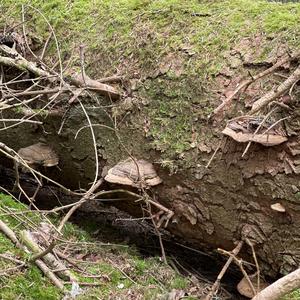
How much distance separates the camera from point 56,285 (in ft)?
9.38

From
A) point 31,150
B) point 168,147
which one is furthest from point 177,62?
point 31,150

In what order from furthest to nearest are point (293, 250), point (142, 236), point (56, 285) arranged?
point (142, 236)
point (293, 250)
point (56, 285)

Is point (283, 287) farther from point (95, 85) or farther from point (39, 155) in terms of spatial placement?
point (39, 155)

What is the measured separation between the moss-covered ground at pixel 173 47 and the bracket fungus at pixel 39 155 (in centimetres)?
75

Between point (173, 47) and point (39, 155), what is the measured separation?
4.55 ft

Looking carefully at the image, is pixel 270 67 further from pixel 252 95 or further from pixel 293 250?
pixel 293 250

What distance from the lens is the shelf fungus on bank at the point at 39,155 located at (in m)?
3.94

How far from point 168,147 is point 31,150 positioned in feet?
4.02

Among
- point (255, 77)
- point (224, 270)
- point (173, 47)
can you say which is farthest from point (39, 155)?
point (255, 77)

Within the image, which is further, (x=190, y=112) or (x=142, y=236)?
(x=142, y=236)

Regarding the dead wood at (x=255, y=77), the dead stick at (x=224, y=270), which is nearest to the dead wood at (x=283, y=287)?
the dead stick at (x=224, y=270)

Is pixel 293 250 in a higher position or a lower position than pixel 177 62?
lower

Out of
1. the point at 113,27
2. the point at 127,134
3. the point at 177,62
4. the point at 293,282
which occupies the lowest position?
the point at 293,282

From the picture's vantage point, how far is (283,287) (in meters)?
2.34
